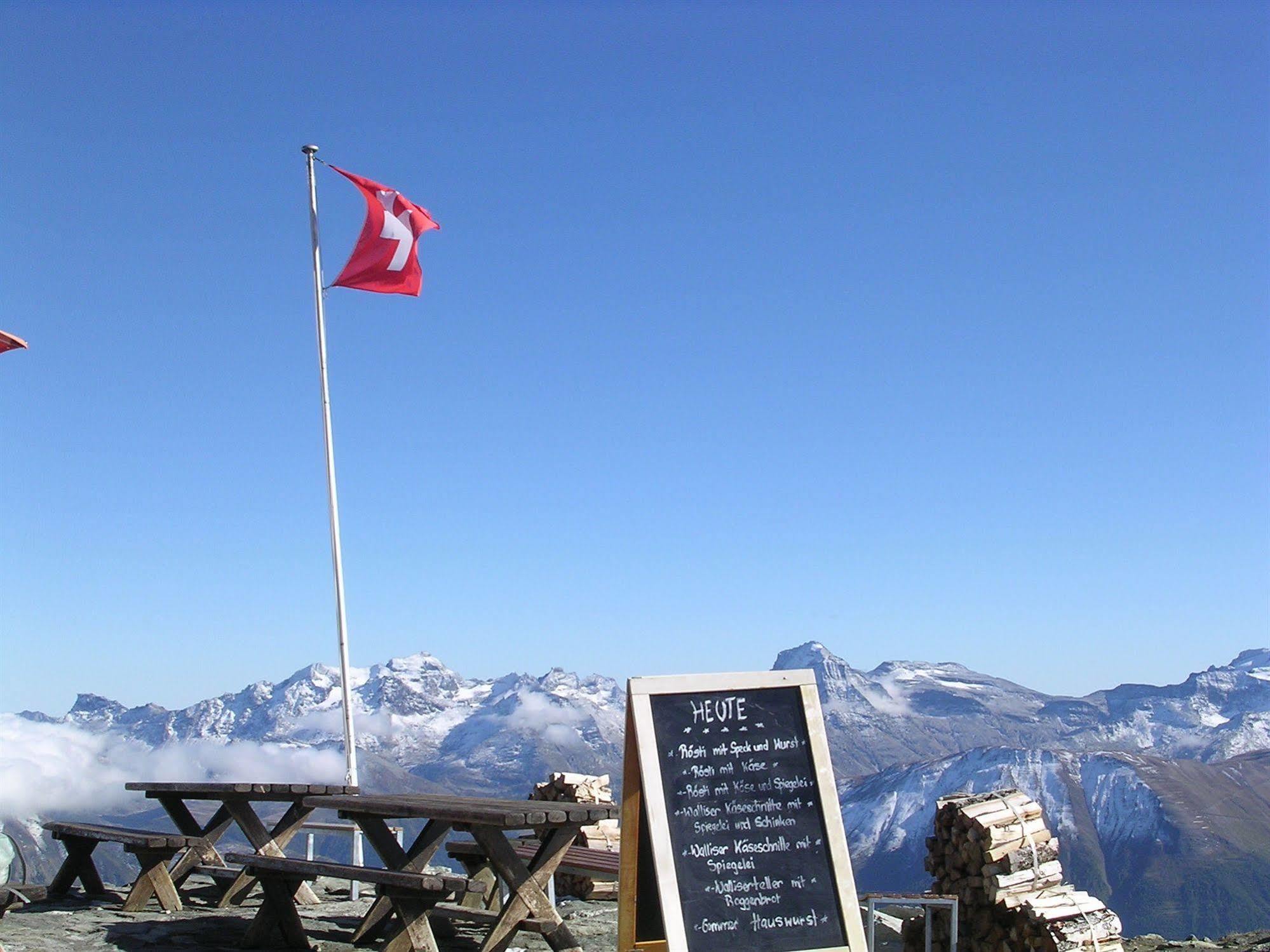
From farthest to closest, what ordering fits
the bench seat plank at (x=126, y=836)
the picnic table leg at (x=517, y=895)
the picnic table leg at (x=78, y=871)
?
the picnic table leg at (x=78, y=871) < the bench seat plank at (x=126, y=836) < the picnic table leg at (x=517, y=895)

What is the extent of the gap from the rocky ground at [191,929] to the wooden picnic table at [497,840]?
25.3 inches

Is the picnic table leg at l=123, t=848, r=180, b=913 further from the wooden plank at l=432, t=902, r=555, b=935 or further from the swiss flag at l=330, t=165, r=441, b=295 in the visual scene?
the swiss flag at l=330, t=165, r=441, b=295

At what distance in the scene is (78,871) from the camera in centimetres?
1292

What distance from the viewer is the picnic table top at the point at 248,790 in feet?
39.4

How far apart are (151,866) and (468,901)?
10.3 feet

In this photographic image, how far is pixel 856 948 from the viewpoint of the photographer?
852cm

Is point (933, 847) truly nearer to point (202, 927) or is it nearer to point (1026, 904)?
point (1026, 904)

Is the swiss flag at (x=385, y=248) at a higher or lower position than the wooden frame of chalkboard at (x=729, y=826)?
higher

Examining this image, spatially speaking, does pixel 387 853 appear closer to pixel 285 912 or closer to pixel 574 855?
pixel 285 912

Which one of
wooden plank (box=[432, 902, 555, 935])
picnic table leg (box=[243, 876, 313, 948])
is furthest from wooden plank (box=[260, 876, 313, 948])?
wooden plank (box=[432, 902, 555, 935])

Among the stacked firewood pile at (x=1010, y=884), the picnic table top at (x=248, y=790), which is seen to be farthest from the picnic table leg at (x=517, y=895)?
the stacked firewood pile at (x=1010, y=884)

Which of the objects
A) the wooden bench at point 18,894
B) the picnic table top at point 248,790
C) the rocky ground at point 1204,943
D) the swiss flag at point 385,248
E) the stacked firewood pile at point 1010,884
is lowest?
the rocky ground at point 1204,943

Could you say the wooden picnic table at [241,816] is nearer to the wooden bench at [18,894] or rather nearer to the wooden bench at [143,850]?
the wooden bench at [143,850]

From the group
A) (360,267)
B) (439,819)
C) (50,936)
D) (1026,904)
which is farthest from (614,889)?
(360,267)
